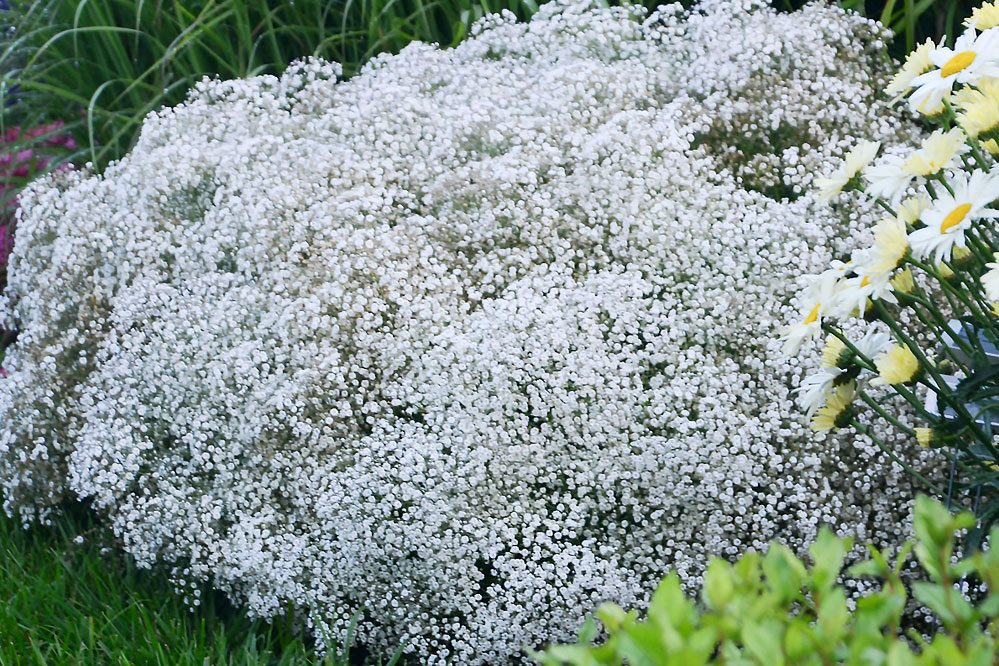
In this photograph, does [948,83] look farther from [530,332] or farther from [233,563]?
[233,563]

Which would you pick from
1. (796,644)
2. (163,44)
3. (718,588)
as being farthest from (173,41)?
(796,644)

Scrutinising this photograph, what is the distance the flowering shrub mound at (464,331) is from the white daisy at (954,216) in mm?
821

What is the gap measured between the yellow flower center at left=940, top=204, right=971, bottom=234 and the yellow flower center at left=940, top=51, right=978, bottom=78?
0.35 metres

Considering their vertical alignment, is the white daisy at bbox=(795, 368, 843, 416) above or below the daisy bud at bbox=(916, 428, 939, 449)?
above

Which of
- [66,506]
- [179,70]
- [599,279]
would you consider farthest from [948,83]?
[179,70]

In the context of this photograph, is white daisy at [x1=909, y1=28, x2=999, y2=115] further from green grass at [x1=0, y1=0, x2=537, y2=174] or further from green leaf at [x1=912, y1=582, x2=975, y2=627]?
green grass at [x1=0, y1=0, x2=537, y2=174]

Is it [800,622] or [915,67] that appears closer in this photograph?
[800,622]

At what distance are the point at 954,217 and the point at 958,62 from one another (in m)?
0.39

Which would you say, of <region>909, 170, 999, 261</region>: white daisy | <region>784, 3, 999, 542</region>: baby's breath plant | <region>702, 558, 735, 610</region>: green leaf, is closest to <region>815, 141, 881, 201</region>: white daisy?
<region>784, 3, 999, 542</region>: baby's breath plant

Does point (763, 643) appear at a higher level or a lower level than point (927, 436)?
higher

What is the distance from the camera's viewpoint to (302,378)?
287cm

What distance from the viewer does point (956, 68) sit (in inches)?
80.5

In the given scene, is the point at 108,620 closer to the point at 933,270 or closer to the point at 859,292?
the point at 859,292

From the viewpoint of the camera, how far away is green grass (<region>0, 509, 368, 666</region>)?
2.84 meters
